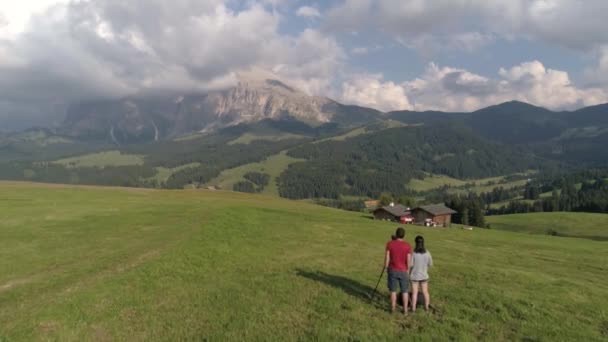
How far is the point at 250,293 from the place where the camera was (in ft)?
64.9

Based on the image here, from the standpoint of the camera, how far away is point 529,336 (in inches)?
575

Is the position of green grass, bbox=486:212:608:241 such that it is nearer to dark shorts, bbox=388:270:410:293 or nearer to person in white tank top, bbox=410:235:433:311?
person in white tank top, bbox=410:235:433:311

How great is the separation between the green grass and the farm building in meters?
47.4

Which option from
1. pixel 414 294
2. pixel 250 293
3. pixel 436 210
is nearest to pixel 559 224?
pixel 436 210

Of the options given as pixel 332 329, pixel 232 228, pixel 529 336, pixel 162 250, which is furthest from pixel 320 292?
pixel 232 228

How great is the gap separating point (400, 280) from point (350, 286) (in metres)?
5.16

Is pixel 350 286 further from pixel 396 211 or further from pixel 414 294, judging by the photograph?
pixel 396 211

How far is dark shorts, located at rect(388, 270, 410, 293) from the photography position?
1663 centimetres

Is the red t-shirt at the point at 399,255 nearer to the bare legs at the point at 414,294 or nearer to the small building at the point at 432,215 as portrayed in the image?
the bare legs at the point at 414,294

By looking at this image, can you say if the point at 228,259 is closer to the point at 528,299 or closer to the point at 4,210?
the point at 528,299

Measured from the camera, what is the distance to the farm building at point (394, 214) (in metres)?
116

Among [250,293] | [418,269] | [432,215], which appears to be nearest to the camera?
[418,269]

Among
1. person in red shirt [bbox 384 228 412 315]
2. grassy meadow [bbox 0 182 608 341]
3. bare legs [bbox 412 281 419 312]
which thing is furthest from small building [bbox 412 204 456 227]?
person in red shirt [bbox 384 228 412 315]

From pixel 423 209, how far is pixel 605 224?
66067mm
